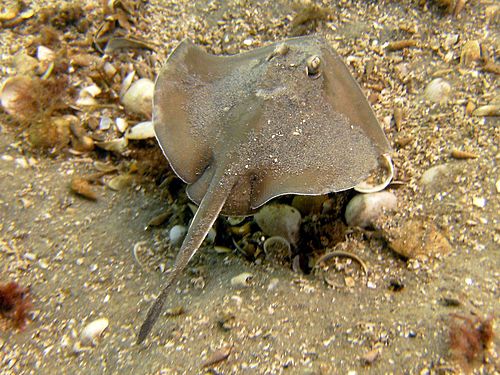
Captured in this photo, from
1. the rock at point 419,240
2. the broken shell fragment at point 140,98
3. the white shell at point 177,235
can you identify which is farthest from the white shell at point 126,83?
the rock at point 419,240

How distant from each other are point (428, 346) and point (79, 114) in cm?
397

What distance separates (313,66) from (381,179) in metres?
1.15

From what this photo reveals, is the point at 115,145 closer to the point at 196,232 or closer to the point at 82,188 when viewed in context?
the point at 82,188

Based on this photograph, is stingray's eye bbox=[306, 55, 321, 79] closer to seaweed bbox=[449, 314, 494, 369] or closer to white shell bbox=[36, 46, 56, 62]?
seaweed bbox=[449, 314, 494, 369]

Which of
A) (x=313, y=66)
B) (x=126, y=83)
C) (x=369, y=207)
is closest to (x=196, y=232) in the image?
(x=369, y=207)

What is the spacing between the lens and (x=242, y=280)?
115 inches

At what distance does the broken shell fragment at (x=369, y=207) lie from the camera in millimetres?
3086

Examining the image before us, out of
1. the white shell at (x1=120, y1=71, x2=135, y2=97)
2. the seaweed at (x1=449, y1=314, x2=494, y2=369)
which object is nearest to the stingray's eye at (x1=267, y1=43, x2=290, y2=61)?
the white shell at (x1=120, y1=71, x2=135, y2=97)

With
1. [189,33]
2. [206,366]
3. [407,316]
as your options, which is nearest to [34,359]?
[206,366]

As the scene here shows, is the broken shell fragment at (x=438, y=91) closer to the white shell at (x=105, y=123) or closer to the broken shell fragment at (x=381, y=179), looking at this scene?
the broken shell fragment at (x=381, y=179)

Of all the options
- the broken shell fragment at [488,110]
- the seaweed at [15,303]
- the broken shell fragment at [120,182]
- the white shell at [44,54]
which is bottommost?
the seaweed at [15,303]

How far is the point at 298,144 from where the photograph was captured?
279cm

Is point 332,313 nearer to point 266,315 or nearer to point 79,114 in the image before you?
point 266,315

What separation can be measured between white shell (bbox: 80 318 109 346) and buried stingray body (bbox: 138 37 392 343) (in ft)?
1.82
